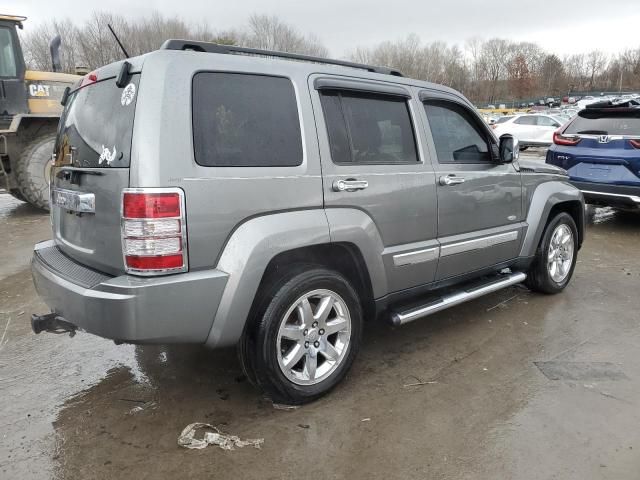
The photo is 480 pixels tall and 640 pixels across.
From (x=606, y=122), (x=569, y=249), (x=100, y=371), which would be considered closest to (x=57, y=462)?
(x=100, y=371)

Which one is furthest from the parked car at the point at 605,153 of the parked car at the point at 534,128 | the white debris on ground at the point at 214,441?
the parked car at the point at 534,128

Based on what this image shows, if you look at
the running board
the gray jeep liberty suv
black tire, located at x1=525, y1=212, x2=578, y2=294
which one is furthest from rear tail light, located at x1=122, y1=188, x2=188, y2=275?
black tire, located at x1=525, y1=212, x2=578, y2=294

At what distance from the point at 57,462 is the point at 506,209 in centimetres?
359

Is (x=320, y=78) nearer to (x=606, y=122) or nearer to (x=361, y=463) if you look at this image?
(x=361, y=463)

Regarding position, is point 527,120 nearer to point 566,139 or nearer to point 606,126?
point 566,139

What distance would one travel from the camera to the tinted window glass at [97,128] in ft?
8.19

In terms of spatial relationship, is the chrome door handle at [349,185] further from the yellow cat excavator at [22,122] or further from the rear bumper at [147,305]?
the yellow cat excavator at [22,122]

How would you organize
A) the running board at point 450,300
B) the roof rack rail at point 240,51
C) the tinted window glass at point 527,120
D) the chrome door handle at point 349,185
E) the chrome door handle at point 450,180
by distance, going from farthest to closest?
the tinted window glass at point 527,120 → the chrome door handle at point 450,180 → the running board at point 450,300 → the chrome door handle at point 349,185 → the roof rack rail at point 240,51

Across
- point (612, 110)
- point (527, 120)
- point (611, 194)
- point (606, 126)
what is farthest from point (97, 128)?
point (527, 120)

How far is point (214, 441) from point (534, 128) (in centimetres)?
2251

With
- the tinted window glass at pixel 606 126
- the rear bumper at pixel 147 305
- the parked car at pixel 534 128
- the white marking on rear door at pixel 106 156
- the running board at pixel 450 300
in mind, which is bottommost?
the running board at pixel 450 300

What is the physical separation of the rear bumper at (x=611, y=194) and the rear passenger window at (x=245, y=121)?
5.68 metres

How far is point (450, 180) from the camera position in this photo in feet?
11.7

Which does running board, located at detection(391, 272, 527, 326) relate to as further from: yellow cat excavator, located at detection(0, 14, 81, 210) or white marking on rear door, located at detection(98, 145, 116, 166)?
yellow cat excavator, located at detection(0, 14, 81, 210)
